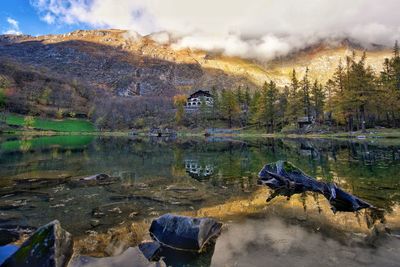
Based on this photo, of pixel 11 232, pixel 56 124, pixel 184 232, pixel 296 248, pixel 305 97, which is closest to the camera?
pixel 296 248

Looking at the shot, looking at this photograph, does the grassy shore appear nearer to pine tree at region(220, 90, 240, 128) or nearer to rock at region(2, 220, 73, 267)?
pine tree at region(220, 90, 240, 128)

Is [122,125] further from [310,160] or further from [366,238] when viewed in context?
[366,238]

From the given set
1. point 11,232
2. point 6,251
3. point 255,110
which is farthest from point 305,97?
point 6,251

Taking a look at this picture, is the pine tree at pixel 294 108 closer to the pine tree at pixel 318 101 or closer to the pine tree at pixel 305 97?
the pine tree at pixel 305 97

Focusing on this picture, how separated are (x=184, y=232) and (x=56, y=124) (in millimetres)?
189256

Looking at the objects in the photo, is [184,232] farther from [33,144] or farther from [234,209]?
[33,144]

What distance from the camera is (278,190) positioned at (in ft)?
70.0

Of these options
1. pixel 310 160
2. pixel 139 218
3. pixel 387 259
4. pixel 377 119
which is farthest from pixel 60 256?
pixel 377 119

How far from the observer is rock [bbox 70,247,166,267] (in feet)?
32.5

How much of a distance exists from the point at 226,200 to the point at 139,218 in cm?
554

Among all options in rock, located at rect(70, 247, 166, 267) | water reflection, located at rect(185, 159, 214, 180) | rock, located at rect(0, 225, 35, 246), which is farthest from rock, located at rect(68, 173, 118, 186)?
rock, located at rect(70, 247, 166, 267)

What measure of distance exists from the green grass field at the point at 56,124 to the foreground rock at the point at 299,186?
163135 millimetres

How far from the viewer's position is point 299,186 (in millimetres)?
21656

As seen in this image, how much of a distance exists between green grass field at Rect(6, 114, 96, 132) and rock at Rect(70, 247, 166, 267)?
171024 mm
